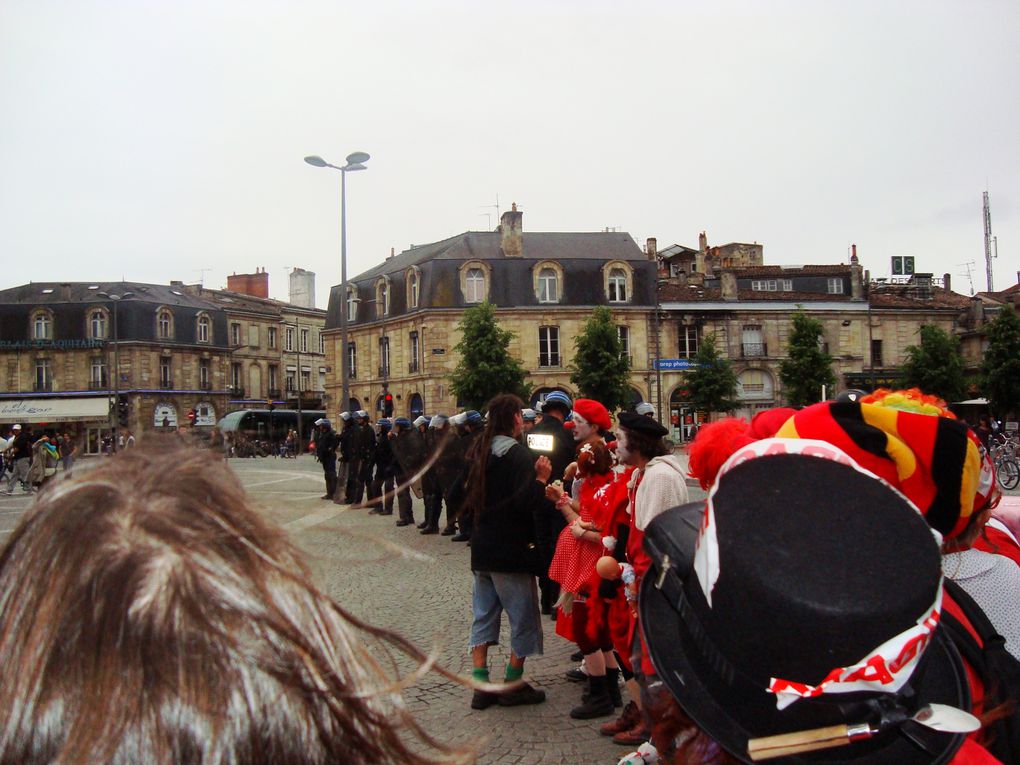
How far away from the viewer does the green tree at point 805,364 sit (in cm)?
4097

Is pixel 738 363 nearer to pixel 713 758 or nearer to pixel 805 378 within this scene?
pixel 805 378

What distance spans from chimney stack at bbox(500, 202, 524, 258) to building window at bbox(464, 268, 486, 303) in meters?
2.06

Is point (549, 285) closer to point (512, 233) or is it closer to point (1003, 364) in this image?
point (512, 233)

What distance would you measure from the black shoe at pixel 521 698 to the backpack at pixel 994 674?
3.50 m

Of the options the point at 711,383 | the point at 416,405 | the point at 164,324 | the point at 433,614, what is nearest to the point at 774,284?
the point at 711,383

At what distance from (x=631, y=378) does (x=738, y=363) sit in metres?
6.48

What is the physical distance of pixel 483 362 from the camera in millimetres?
38844

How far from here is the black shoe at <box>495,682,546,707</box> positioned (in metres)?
4.79

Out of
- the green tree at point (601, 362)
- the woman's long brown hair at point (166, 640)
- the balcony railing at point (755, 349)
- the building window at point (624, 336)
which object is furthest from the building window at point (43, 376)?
the woman's long brown hair at point (166, 640)

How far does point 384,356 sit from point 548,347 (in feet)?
33.3

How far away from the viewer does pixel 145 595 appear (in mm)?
774

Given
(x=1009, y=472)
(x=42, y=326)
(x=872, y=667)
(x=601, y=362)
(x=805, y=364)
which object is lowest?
(x=1009, y=472)

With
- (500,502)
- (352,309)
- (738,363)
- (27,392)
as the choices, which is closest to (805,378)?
(738,363)

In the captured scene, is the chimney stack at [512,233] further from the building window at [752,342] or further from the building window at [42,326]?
the building window at [42,326]
